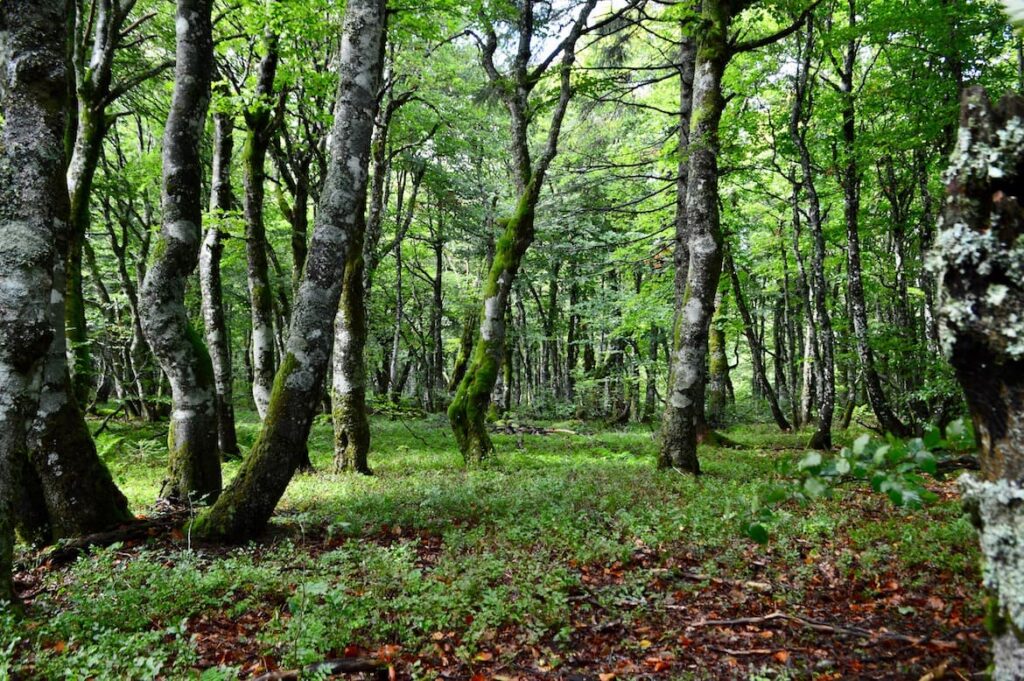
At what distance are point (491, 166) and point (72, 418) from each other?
2109cm

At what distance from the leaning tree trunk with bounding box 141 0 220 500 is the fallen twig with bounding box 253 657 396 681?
3.91m

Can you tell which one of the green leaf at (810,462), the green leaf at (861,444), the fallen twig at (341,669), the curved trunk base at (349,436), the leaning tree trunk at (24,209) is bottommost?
the fallen twig at (341,669)

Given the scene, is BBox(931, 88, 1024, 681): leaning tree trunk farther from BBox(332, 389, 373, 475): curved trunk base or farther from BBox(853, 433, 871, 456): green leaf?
BBox(332, 389, 373, 475): curved trunk base

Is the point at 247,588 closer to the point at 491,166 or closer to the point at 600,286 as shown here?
the point at 491,166

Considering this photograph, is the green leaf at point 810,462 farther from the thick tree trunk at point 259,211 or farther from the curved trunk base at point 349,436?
the curved trunk base at point 349,436

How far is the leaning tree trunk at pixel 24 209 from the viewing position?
362 centimetres

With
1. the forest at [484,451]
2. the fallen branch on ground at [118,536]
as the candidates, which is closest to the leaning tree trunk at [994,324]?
the forest at [484,451]

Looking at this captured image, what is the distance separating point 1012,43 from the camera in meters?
10.3

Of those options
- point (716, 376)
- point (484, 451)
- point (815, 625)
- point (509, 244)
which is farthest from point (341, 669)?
point (716, 376)

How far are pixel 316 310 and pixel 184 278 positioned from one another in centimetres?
208

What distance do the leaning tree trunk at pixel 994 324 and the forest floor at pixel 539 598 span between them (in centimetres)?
108

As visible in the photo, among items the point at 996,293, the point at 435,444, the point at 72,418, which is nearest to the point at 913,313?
the point at 435,444

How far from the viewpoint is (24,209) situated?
375 cm

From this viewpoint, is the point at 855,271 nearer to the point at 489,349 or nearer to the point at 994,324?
the point at 489,349
